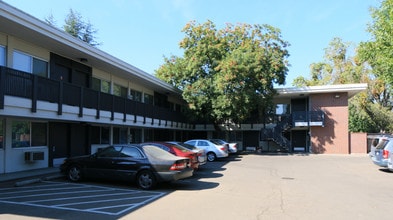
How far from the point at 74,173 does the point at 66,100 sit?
3.41 meters

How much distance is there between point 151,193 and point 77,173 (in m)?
3.48

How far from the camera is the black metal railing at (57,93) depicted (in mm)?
11234

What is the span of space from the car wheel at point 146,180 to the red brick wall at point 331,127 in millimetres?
25592

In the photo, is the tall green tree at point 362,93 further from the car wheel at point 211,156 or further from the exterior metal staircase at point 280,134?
the car wheel at point 211,156

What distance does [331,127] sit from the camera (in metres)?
33.0

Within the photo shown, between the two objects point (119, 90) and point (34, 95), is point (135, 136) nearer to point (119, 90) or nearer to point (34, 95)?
point (119, 90)

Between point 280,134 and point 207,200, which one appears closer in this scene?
point 207,200

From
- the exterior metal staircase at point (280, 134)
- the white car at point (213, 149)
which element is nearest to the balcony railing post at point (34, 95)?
the white car at point (213, 149)

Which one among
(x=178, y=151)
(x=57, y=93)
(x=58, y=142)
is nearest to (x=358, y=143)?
(x=178, y=151)

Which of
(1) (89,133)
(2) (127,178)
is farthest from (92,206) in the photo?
(1) (89,133)

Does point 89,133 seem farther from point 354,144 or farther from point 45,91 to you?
point 354,144

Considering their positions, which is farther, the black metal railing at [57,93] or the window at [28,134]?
the window at [28,134]

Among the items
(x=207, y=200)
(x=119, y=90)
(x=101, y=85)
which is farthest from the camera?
(x=119, y=90)

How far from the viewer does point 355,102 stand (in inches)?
1852
